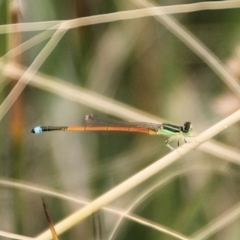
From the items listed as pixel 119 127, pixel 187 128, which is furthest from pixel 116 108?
pixel 187 128

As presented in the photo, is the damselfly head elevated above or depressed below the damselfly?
below

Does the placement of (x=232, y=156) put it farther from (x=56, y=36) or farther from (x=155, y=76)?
(x=56, y=36)

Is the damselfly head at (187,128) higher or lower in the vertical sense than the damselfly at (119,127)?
lower

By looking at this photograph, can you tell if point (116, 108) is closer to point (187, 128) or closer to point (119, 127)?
point (119, 127)

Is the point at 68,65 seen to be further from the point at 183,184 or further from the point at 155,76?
the point at 183,184

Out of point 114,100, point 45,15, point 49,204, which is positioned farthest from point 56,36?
point 49,204

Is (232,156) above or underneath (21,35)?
underneath

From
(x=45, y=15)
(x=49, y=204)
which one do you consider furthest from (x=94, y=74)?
(x=49, y=204)

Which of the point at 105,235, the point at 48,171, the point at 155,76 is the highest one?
the point at 155,76
